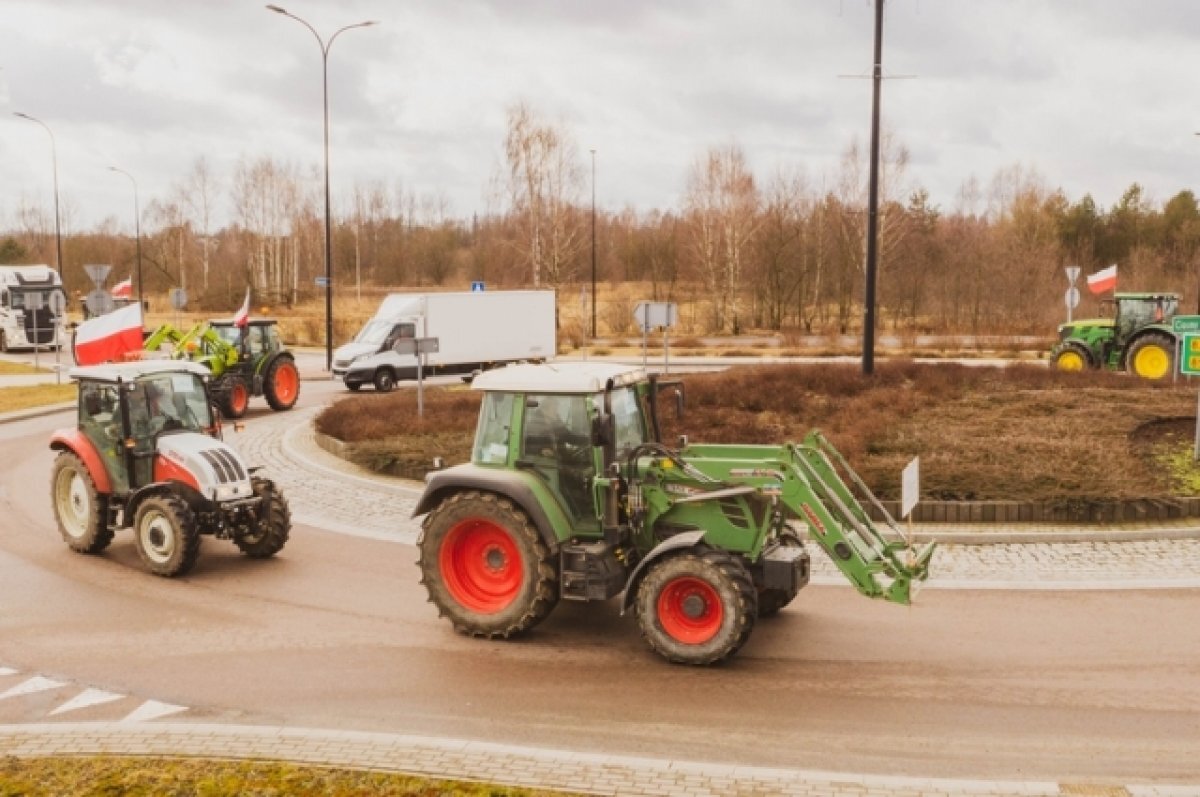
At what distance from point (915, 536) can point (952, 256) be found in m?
44.5

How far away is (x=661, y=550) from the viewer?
28.9 feet

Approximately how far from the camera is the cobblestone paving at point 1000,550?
11.4 m

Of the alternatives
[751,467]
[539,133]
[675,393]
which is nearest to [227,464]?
[675,393]

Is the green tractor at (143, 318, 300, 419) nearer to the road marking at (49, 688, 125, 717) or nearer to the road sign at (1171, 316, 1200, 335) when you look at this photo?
the road marking at (49, 688, 125, 717)

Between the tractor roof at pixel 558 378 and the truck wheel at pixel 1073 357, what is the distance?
22304 millimetres

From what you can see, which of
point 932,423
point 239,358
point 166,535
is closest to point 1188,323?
point 932,423

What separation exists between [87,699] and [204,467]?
12.0 ft

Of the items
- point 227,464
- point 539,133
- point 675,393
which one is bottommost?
point 227,464

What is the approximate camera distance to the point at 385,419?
2120cm

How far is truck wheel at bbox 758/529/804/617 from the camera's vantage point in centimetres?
963

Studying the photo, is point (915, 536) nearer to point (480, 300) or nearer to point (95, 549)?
point (95, 549)

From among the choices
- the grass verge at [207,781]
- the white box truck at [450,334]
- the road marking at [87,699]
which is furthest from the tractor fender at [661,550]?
the white box truck at [450,334]

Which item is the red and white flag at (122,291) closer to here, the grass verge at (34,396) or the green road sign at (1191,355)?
the grass verge at (34,396)

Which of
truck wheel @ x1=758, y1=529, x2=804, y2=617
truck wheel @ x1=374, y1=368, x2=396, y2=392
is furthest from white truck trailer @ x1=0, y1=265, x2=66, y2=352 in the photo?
truck wheel @ x1=758, y1=529, x2=804, y2=617
